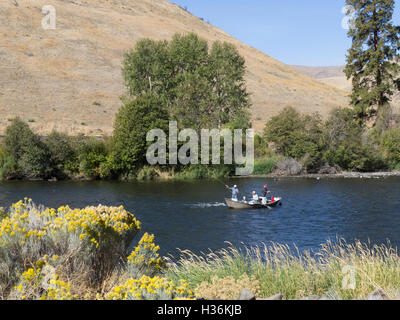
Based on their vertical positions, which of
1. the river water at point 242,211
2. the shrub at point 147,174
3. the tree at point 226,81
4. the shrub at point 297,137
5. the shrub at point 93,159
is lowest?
the river water at point 242,211

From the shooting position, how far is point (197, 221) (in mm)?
29500

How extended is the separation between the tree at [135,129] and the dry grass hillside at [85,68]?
13.1 m

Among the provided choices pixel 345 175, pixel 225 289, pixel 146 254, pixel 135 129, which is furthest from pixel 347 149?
pixel 225 289

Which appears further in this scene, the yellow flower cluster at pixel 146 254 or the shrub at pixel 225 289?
the yellow flower cluster at pixel 146 254

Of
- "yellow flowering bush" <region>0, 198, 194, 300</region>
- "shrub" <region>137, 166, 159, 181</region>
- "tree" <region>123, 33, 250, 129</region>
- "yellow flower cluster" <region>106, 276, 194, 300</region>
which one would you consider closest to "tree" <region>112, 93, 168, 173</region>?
"shrub" <region>137, 166, 159, 181</region>

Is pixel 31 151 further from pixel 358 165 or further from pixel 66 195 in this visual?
pixel 358 165

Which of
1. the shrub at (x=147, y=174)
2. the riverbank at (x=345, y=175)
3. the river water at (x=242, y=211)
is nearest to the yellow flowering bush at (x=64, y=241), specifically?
the river water at (x=242, y=211)

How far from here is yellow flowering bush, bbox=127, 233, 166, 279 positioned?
9.43m

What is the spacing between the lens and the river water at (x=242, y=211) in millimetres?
24953

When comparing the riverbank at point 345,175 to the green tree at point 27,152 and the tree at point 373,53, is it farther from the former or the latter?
the green tree at point 27,152

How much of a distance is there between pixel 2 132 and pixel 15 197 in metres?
26.5

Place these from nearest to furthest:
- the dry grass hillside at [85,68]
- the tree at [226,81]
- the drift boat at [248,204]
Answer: the drift boat at [248,204] < the tree at [226,81] < the dry grass hillside at [85,68]

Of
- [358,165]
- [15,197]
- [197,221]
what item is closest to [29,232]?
[197,221]

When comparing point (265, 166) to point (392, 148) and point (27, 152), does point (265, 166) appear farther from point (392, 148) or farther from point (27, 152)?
point (27, 152)
